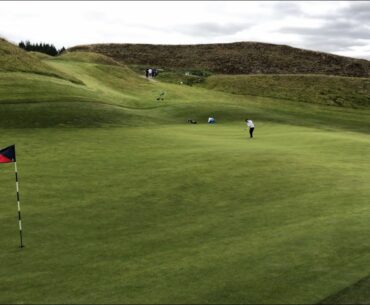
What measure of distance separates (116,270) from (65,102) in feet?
141

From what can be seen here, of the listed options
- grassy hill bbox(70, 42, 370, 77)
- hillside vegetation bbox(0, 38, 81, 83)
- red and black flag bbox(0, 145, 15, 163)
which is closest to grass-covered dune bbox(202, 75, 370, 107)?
grassy hill bbox(70, 42, 370, 77)

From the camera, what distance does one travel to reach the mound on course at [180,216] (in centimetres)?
1246

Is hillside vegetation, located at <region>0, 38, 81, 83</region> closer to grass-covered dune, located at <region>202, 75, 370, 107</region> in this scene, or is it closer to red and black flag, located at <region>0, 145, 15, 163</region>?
grass-covered dune, located at <region>202, 75, 370, 107</region>

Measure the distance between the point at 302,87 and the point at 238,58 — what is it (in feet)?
119

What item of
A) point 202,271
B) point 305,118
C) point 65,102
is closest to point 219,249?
point 202,271

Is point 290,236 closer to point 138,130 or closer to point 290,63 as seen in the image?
point 138,130

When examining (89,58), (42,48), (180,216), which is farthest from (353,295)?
(42,48)

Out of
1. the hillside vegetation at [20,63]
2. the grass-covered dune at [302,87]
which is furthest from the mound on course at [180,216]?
the grass-covered dune at [302,87]

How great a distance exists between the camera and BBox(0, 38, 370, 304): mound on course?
12461 millimetres

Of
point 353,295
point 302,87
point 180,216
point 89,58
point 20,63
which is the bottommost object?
point 180,216

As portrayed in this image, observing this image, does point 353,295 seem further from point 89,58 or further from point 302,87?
point 89,58

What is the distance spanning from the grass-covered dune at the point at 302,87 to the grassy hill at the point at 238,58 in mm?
18543

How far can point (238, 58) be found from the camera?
125375mm

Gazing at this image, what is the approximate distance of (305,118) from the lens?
224ft
